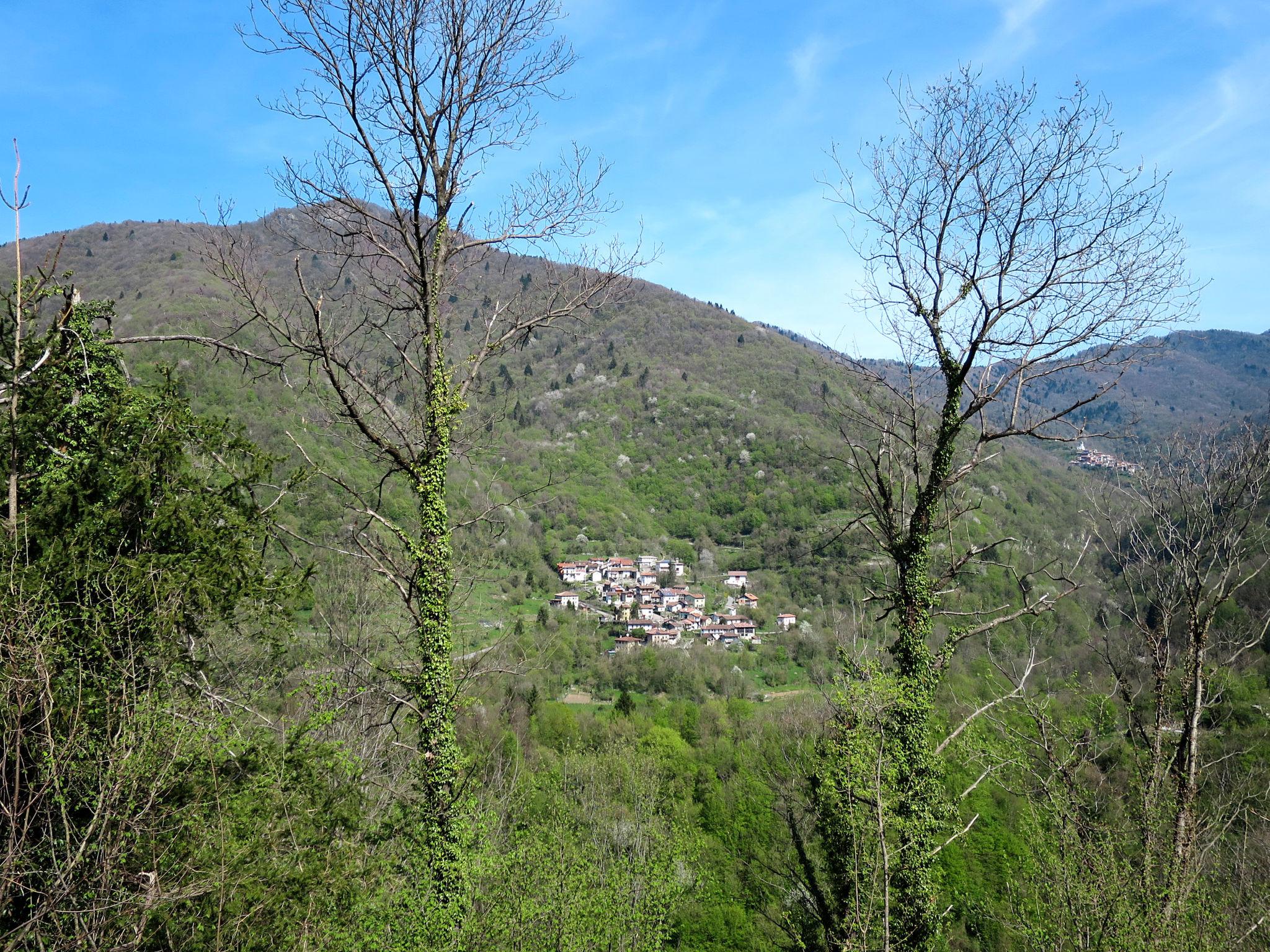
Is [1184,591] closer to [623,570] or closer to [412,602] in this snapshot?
[412,602]

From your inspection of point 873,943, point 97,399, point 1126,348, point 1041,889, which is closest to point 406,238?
point 97,399

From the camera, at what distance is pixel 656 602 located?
2904 inches

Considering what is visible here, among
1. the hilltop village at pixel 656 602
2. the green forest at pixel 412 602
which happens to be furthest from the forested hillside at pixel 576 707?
the hilltop village at pixel 656 602

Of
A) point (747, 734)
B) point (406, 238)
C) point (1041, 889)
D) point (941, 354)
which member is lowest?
point (747, 734)

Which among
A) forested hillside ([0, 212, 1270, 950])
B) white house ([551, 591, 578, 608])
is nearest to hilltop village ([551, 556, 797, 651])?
white house ([551, 591, 578, 608])

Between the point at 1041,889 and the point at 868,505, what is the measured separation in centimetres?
577

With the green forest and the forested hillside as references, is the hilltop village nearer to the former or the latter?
the forested hillside

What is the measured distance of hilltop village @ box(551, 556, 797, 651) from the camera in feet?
216

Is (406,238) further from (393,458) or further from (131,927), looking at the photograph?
(131,927)

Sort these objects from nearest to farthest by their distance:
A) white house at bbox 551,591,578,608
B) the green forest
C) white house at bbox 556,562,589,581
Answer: the green forest < white house at bbox 551,591,578,608 < white house at bbox 556,562,589,581

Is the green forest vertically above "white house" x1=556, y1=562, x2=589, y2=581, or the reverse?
the green forest

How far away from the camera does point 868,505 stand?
271 inches

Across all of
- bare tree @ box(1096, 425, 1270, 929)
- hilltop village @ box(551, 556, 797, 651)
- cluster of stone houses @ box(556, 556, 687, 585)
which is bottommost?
hilltop village @ box(551, 556, 797, 651)

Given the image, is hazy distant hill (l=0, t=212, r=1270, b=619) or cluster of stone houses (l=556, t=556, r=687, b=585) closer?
hazy distant hill (l=0, t=212, r=1270, b=619)
